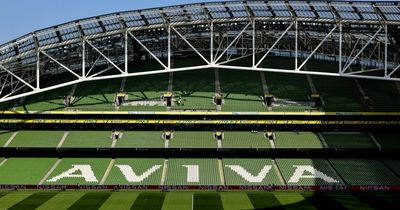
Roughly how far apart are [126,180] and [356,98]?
32856 mm

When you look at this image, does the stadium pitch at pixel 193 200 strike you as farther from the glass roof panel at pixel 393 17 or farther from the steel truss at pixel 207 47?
the glass roof panel at pixel 393 17

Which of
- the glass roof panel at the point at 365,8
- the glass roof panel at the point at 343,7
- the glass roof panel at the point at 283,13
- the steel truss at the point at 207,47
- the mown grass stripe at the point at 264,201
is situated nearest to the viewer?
the mown grass stripe at the point at 264,201

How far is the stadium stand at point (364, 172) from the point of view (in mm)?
51438

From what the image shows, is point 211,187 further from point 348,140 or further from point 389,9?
point 389,9

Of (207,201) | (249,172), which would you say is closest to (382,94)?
(249,172)

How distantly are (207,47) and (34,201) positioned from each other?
104 ft

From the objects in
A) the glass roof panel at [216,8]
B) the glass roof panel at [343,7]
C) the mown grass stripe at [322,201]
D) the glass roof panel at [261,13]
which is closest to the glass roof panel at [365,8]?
the glass roof panel at [343,7]

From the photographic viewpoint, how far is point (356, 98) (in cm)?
6269

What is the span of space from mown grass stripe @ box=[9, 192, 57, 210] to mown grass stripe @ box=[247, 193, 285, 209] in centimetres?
1947

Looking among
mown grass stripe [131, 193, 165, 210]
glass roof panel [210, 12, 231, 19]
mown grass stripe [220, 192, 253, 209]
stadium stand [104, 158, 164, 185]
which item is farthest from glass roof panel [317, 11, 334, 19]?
mown grass stripe [131, 193, 165, 210]

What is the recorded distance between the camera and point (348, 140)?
58.1 m

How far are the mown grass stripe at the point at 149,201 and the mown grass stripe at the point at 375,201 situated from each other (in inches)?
755

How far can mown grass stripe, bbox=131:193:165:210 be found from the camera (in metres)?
40.5

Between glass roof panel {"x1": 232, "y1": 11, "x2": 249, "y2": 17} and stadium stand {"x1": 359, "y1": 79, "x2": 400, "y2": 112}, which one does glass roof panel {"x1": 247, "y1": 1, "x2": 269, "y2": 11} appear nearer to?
glass roof panel {"x1": 232, "y1": 11, "x2": 249, "y2": 17}
